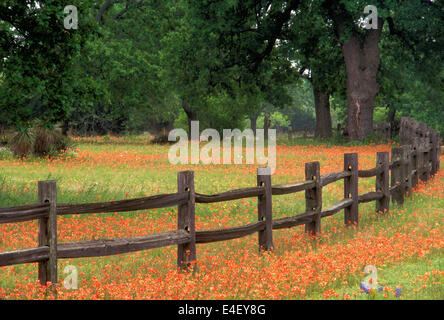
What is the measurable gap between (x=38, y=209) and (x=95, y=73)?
41.5 meters

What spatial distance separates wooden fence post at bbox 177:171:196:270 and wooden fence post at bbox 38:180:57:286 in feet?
5.85

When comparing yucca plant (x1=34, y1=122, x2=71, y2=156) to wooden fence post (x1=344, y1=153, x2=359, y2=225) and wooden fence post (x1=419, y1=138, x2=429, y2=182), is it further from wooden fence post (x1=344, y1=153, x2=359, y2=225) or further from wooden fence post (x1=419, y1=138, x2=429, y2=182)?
wooden fence post (x1=344, y1=153, x2=359, y2=225)

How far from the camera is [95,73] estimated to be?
46062mm

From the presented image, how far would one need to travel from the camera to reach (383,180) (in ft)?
42.5

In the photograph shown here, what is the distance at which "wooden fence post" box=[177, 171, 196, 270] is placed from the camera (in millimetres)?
7504

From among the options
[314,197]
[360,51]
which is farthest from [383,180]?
[360,51]

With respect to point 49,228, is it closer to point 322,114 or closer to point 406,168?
point 406,168

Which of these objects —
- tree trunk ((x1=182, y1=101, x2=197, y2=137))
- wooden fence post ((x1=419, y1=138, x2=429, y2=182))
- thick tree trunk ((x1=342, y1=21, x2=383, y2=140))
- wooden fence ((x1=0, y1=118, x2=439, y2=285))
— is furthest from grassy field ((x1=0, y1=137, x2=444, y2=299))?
tree trunk ((x1=182, y1=101, x2=197, y2=137))

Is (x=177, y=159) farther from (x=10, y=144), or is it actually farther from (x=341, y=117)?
(x=341, y=117)

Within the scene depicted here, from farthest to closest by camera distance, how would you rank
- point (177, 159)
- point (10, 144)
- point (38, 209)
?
point (177, 159) → point (10, 144) → point (38, 209)

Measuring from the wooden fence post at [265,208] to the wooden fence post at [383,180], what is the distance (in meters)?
4.73

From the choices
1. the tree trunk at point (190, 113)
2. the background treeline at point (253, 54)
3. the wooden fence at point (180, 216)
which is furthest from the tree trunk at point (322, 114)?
the wooden fence at point (180, 216)

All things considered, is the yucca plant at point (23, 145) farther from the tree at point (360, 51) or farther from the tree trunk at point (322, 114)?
the tree trunk at point (322, 114)
